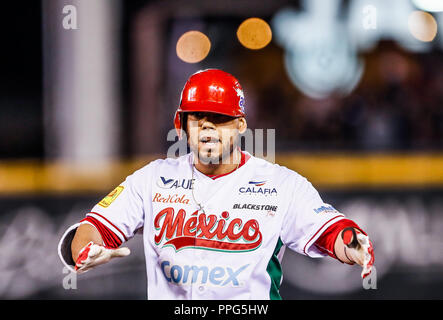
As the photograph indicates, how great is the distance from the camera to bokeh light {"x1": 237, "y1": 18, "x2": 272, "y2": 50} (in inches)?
224

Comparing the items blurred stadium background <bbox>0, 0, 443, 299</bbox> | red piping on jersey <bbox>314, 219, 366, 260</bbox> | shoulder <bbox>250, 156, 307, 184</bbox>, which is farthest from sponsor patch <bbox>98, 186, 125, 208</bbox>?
blurred stadium background <bbox>0, 0, 443, 299</bbox>

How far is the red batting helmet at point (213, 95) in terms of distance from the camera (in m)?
2.63

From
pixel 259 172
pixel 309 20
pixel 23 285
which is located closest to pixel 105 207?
pixel 259 172

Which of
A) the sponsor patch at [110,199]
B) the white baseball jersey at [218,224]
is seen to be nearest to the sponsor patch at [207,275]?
the white baseball jersey at [218,224]

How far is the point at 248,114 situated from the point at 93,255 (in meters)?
3.48

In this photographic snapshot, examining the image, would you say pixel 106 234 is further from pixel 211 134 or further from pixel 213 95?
pixel 213 95

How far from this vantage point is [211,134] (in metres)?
2.65

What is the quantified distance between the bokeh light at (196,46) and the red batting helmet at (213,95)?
2880mm

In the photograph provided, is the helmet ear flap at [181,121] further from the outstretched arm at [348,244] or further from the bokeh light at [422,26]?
the bokeh light at [422,26]

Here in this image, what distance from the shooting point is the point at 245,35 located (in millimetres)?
5773

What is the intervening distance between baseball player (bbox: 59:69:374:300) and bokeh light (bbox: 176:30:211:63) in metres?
2.86

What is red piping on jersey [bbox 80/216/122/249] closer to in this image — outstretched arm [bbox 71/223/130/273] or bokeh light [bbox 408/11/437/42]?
outstretched arm [bbox 71/223/130/273]

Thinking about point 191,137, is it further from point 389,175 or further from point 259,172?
point 389,175
